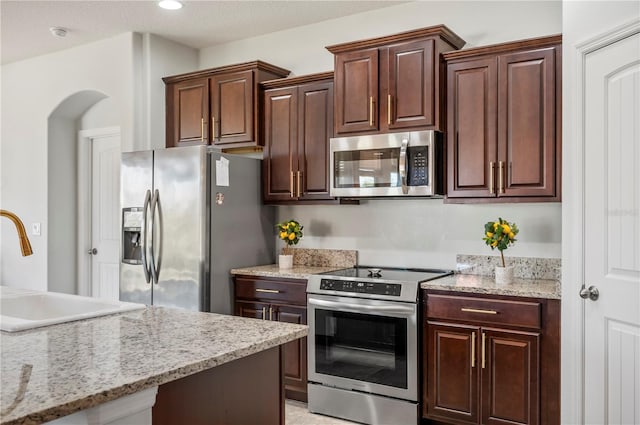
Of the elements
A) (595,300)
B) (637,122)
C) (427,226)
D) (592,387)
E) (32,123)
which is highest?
(32,123)

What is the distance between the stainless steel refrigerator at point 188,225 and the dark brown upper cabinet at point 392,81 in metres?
0.89

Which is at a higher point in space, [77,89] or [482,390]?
[77,89]

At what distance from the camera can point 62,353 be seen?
55.8 inches

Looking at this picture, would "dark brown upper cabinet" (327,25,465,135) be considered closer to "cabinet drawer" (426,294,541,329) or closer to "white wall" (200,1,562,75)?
"white wall" (200,1,562,75)

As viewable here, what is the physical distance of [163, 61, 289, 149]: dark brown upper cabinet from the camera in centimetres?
415

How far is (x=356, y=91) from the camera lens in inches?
141

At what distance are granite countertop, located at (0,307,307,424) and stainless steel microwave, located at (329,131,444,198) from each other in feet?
5.74

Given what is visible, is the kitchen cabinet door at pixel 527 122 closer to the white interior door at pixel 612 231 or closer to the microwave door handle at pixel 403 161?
the white interior door at pixel 612 231

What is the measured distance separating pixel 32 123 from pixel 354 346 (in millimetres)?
3914

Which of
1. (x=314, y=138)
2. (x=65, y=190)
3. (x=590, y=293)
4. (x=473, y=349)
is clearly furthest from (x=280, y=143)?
(x=65, y=190)

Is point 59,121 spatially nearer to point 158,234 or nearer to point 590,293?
point 158,234

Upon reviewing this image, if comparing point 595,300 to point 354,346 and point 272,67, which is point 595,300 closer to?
point 354,346

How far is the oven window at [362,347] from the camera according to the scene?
3.20m


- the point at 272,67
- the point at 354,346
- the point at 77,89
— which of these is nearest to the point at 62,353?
the point at 354,346
